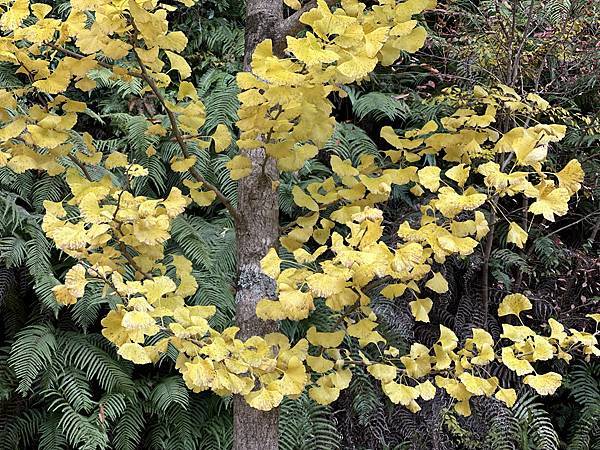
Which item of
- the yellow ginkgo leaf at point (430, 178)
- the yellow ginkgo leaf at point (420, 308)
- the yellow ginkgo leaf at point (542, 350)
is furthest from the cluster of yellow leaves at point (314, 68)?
the yellow ginkgo leaf at point (542, 350)

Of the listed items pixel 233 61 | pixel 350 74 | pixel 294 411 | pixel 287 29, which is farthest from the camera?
A: pixel 233 61

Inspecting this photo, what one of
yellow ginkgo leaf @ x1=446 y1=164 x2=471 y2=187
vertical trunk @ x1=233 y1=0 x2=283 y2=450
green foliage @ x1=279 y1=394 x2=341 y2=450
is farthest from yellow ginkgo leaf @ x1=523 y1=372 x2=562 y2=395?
green foliage @ x1=279 y1=394 x2=341 y2=450

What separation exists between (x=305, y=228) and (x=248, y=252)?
0.09 meters

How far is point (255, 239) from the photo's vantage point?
0.91 metres

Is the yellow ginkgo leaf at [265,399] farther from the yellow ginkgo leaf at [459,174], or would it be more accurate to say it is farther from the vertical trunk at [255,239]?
the yellow ginkgo leaf at [459,174]

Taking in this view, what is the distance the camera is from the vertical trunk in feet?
2.87

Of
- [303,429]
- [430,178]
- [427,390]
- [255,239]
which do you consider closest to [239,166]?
[255,239]

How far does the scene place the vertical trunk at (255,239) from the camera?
87 centimetres

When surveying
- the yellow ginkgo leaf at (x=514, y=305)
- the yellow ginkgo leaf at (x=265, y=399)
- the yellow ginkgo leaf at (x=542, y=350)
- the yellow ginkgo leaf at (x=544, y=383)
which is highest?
the yellow ginkgo leaf at (x=265, y=399)

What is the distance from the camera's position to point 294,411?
88.4 inches

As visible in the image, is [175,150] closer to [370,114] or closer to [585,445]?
[370,114]

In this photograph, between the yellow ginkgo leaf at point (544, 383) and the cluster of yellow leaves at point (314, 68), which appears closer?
the cluster of yellow leaves at point (314, 68)

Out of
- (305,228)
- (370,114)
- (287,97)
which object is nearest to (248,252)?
(305,228)

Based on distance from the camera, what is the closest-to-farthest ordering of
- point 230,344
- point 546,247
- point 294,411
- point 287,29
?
point 230,344
point 287,29
point 294,411
point 546,247
